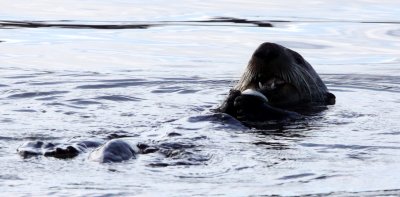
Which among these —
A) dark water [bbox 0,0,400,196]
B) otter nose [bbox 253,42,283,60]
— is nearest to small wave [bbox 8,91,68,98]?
dark water [bbox 0,0,400,196]

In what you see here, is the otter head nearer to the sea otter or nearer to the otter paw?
the sea otter

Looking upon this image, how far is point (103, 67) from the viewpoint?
452 inches

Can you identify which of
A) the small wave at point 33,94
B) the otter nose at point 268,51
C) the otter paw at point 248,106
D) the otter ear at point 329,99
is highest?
the otter nose at point 268,51

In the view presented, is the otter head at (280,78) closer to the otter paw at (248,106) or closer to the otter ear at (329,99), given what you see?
the otter ear at (329,99)

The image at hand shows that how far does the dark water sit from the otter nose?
0.58 m

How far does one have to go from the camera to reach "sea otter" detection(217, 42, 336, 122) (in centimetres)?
863

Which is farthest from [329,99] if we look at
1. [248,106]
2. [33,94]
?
[33,94]

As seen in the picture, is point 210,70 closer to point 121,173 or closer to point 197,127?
point 197,127

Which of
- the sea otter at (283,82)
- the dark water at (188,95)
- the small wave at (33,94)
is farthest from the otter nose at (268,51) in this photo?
the small wave at (33,94)

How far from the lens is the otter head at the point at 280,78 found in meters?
8.66

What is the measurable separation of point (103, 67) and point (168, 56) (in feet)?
3.45

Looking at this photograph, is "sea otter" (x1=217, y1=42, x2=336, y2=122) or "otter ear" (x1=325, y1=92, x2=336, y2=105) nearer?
"sea otter" (x1=217, y1=42, x2=336, y2=122)

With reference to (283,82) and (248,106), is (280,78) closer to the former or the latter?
(283,82)

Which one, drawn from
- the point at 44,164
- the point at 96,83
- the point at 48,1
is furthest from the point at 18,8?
the point at 44,164
